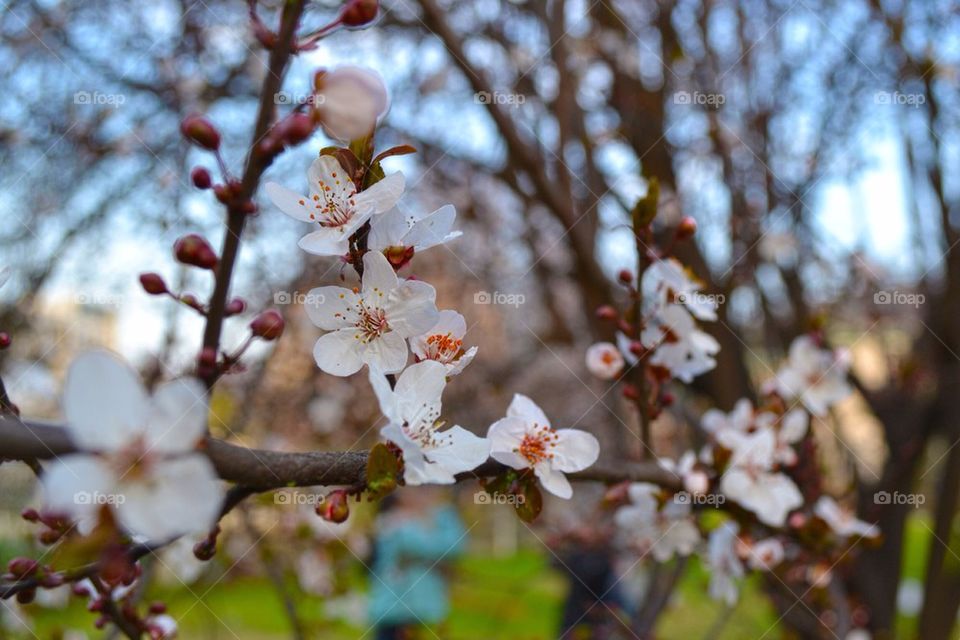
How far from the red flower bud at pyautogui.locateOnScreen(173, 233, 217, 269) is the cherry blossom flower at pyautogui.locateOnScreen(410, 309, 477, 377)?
262mm

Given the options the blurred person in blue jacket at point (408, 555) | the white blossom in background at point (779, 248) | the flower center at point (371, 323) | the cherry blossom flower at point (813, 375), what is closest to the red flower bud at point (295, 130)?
the flower center at point (371, 323)

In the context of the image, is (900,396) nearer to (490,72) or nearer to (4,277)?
(490,72)

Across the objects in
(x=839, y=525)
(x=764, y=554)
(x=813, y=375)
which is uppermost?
(x=813, y=375)

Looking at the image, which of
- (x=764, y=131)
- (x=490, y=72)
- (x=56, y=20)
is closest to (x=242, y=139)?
(x=56, y=20)

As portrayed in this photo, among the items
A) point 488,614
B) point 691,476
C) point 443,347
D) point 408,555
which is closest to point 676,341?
point 691,476

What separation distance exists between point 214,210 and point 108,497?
192 cm

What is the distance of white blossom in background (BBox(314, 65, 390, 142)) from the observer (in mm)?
676

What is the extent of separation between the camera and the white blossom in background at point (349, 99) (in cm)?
68

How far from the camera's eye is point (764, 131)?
3.13 metres

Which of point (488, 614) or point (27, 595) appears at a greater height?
point (27, 595)

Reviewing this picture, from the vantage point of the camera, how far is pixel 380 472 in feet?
2.38

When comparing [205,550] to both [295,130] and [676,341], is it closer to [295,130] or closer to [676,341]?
[295,130]

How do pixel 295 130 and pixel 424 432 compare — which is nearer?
pixel 295 130

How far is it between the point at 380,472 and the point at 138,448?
9.1 inches
